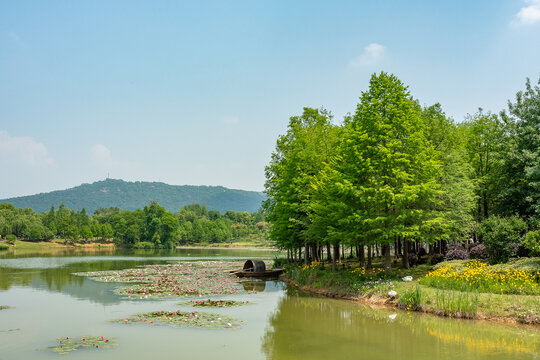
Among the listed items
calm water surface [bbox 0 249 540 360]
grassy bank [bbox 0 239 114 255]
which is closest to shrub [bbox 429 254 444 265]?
calm water surface [bbox 0 249 540 360]

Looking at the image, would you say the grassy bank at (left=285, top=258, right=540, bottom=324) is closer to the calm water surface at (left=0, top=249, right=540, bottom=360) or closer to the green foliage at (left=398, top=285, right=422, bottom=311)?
the green foliage at (left=398, top=285, right=422, bottom=311)

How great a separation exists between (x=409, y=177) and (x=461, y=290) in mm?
7519

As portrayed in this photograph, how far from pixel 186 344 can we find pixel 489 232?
20959mm

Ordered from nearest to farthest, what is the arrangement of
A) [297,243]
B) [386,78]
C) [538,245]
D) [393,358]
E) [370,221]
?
[393,358] → [538,245] → [370,221] → [386,78] → [297,243]

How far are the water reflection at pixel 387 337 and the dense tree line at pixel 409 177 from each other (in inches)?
256

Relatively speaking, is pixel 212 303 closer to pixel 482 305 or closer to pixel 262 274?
pixel 482 305

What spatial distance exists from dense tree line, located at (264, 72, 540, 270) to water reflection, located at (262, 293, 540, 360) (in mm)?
6513

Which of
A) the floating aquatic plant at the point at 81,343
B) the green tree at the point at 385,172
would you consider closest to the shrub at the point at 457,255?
the green tree at the point at 385,172

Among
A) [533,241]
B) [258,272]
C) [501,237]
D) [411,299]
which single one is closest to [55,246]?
[258,272]

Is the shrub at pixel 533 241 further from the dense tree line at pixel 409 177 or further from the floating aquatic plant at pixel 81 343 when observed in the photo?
the floating aquatic plant at pixel 81 343

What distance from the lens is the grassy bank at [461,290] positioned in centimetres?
2006

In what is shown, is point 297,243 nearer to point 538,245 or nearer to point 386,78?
point 386,78

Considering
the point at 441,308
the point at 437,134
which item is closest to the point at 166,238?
the point at 437,134

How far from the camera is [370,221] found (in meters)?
26.0
